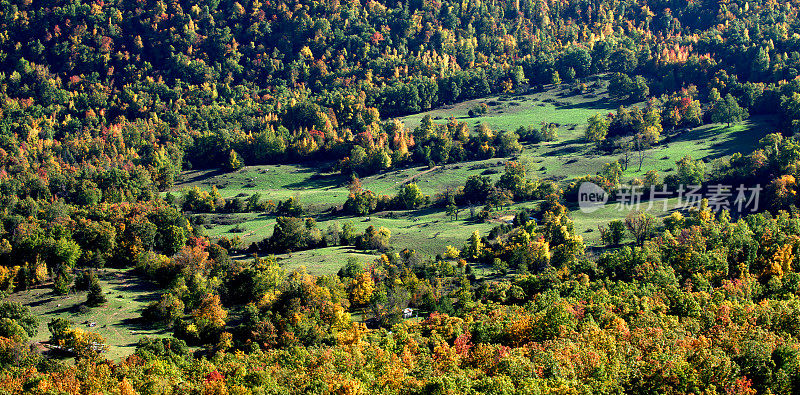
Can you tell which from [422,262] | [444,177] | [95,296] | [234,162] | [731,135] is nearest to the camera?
[95,296]

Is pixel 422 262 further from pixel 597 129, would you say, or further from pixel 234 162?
pixel 234 162

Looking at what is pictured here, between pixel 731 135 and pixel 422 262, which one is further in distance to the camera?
pixel 731 135

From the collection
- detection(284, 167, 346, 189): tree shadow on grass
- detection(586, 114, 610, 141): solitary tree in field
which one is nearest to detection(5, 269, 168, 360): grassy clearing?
detection(284, 167, 346, 189): tree shadow on grass

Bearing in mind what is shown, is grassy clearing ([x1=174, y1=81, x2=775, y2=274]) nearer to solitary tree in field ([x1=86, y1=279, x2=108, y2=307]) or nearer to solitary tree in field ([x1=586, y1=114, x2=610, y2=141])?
solitary tree in field ([x1=586, y1=114, x2=610, y2=141])

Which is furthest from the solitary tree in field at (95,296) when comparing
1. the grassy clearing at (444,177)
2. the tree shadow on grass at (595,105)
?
the tree shadow on grass at (595,105)

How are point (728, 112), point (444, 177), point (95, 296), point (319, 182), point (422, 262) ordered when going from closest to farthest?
point (95, 296) → point (422, 262) → point (444, 177) → point (319, 182) → point (728, 112)

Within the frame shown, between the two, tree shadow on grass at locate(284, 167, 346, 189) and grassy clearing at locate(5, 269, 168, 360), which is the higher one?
tree shadow on grass at locate(284, 167, 346, 189)

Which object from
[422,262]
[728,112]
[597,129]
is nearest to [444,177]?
[597,129]
